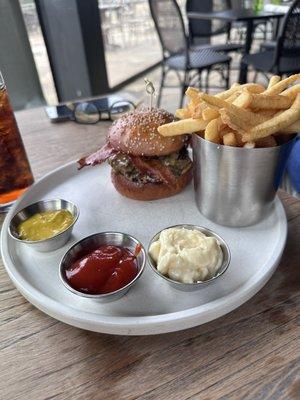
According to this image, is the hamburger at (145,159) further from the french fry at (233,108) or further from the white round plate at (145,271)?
the french fry at (233,108)

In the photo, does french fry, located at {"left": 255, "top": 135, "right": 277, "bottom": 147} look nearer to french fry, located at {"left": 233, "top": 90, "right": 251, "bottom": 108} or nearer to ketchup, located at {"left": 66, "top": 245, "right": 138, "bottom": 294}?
french fry, located at {"left": 233, "top": 90, "right": 251, "bottom": 108}

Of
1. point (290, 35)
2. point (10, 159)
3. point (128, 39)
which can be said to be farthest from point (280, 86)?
point (128, 39)

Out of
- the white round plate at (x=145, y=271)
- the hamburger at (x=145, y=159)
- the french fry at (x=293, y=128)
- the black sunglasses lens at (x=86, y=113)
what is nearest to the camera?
the white round plate at (x=145, y=271)

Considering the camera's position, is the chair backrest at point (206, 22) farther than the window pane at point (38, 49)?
Yes

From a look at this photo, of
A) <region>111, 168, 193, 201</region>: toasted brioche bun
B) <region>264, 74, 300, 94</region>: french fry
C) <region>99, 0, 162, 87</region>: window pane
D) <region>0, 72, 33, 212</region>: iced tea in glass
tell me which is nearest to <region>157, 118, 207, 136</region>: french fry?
<region>264, 74, 300, 94</region>: french fry

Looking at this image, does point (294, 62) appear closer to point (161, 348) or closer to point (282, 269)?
point (282, 269)

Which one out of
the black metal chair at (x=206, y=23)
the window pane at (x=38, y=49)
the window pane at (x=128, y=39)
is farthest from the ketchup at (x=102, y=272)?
the black metal chair at (x=206, y=23)
